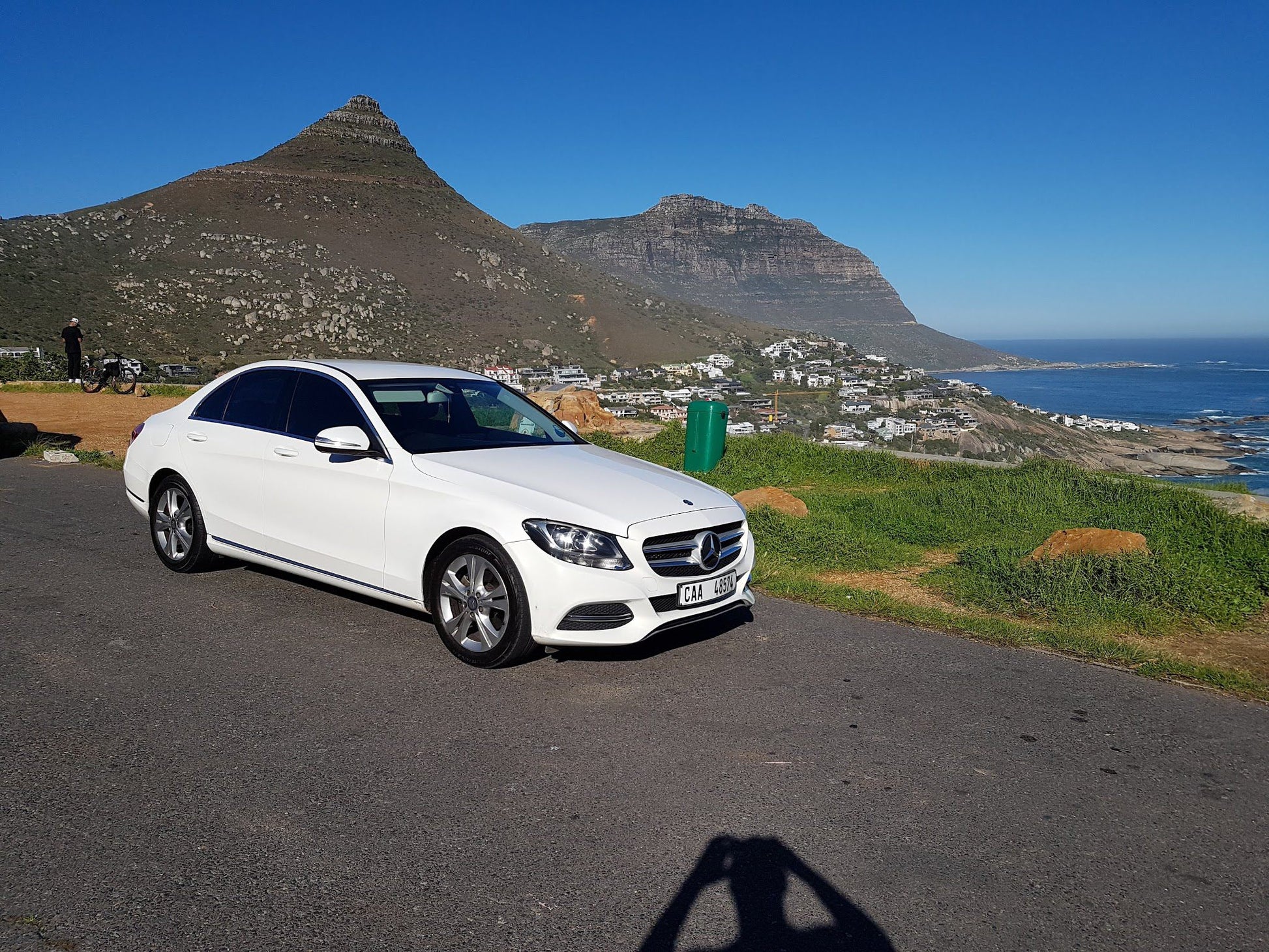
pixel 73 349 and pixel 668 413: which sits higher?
pixel 73 349

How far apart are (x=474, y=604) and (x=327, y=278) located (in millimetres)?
61738

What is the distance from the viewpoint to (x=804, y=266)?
18700 centimetres

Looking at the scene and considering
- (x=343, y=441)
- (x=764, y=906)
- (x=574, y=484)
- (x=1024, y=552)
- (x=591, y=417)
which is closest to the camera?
(x=764, y=906)

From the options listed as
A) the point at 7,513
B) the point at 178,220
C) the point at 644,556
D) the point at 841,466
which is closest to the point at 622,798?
the point at 644,556

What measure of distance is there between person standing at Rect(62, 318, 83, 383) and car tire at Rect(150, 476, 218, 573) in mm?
20575

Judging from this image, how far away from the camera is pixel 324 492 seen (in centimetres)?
580

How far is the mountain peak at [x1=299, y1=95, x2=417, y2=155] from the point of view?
8781 centimetres

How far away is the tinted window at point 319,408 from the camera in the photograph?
237 inches

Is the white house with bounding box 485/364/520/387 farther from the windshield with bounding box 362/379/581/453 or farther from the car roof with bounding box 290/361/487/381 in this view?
the windshield with bounding box 362/379/581/453

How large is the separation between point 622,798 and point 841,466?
9739mm

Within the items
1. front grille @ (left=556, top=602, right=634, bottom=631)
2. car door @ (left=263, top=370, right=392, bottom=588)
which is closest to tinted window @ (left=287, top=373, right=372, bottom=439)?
car door @ (left=263, top=370, right=392, bottom=588)

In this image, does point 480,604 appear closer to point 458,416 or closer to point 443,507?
point 443,507

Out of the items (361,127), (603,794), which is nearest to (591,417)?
(603,794)

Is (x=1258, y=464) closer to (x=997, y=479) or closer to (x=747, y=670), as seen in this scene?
(x=997, y=479)
